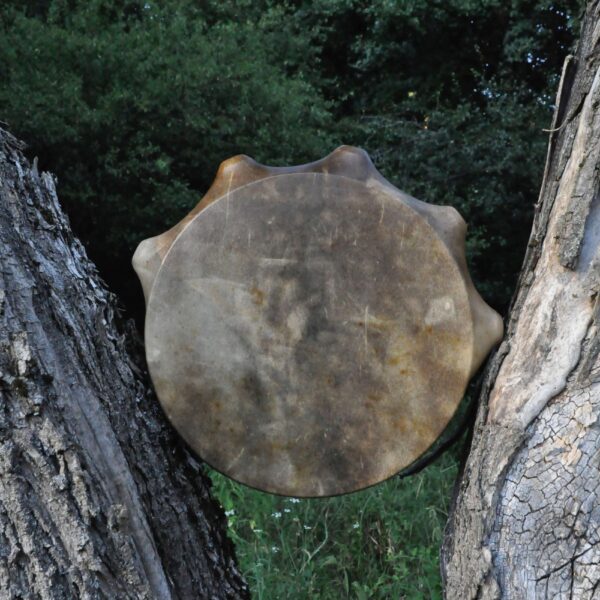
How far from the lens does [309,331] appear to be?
5.29 feet

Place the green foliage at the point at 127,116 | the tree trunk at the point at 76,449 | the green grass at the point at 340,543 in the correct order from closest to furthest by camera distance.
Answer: the tree trunk at the point at 76,449, the green grass at the point at 340,543, the green foliage at the point at 127,116

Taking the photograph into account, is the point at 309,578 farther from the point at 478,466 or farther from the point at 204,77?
the point at 204,77

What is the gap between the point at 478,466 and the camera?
4.95 ft

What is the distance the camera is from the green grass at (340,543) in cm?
317

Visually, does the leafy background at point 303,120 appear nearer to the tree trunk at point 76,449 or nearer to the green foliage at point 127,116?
the green foliage at point 127,116

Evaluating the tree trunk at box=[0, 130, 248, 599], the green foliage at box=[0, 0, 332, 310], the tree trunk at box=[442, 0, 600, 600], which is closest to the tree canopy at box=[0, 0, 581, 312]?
the green foliage at box=[0, 0, 332, 310]

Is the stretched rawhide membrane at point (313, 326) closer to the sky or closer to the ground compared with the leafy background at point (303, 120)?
closer to the sky

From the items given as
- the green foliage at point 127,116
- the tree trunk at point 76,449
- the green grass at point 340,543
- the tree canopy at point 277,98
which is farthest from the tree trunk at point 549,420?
the green foliage at point 127,116

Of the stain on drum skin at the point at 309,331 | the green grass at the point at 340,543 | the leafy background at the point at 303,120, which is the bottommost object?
the green grass at the point at 340,543

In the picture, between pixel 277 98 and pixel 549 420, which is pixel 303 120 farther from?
pixel 549 420

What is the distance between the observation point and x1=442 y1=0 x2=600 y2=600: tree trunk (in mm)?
Result: 1394

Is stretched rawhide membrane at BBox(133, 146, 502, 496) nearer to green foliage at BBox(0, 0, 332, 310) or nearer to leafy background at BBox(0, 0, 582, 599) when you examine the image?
leafy background at BBox(0, 0, 582, 599)

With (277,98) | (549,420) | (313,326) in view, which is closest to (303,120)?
(277,98)

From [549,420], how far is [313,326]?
0.43 metres
